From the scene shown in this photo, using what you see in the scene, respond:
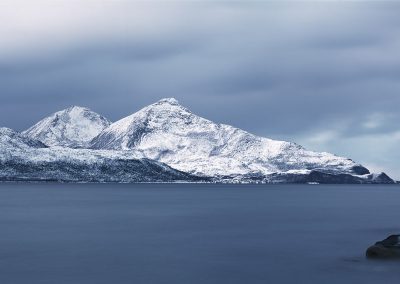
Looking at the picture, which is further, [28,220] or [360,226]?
[28,220]

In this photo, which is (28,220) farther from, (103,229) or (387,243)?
(387,243)

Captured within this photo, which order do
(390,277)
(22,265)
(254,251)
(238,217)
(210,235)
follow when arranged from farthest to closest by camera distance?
(238,217), (210,235), (254,251), (22,265), (390,277)

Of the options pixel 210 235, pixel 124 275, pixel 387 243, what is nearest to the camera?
pixel 124 275

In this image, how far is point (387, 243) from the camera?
77312 mm

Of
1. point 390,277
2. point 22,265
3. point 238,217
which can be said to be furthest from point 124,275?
point 238,217

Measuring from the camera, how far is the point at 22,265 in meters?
70.2

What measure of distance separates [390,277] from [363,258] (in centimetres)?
1326

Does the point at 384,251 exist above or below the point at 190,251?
above

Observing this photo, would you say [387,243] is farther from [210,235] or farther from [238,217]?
[238,217]

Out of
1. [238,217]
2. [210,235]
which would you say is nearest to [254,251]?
[210,235]

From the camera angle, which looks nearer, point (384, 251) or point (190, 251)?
point (384, 251)

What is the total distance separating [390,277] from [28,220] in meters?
92.4

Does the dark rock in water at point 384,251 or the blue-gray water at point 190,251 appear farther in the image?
the dark rock in water at point 384,251

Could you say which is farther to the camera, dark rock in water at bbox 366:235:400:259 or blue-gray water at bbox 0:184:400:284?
dark rock in water at bbox 366:235:400:259
